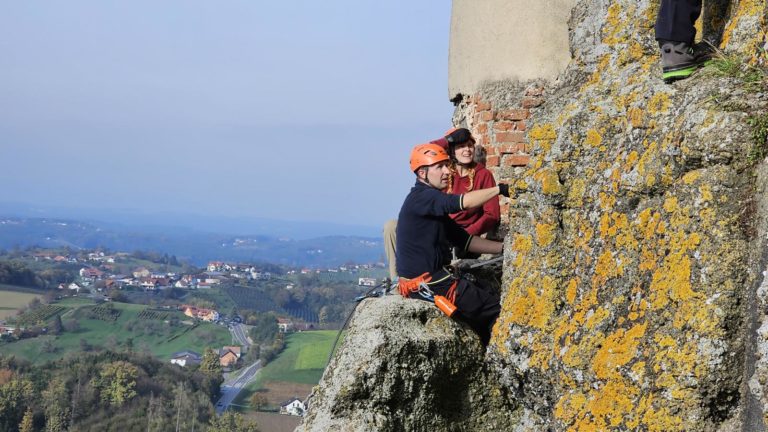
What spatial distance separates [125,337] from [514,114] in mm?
99694

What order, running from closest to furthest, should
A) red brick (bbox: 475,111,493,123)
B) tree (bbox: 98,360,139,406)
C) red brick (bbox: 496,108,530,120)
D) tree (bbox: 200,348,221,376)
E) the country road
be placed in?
red brick (bbox: 496,108,530,120) → red brick (bbox: 475,111,493,123) → tree (bbox: 98,360,139,406) → the country road → tree (bbox: 200,348,221,376)

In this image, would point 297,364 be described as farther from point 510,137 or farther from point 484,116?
point 510,137

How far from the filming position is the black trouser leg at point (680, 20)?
498 cm

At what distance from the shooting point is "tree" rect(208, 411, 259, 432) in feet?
213

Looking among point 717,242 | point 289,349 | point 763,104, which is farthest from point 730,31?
point 289,349

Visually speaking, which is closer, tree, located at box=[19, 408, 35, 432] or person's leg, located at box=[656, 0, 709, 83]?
person's leg, located at box=[656, 0, 709, 83]

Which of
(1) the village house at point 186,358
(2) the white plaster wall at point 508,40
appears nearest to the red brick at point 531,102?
(2) the white plaster wall at point 508,40

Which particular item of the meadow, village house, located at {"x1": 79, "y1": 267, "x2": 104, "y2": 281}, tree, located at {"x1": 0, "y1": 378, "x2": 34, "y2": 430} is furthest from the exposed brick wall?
village house, located at {"x1": 79, "y1": 267, "x2": 104, "y2": 281}

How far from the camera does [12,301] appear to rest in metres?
121

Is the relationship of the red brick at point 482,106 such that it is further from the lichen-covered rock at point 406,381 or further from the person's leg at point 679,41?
the person's leg at point 679,41

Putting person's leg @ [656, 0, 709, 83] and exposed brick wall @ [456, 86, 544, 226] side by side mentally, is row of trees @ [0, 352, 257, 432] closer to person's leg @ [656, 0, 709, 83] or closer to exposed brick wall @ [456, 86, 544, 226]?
exposed brick wall @ [456, 86, 544, 226]

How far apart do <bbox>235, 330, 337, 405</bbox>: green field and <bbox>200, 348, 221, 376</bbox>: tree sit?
4353 mm

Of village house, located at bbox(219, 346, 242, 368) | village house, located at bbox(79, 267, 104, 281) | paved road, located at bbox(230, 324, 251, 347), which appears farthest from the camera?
village house, located at bbox(79, 267, 104, 281)

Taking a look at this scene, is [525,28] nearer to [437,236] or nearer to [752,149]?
[437,236]
